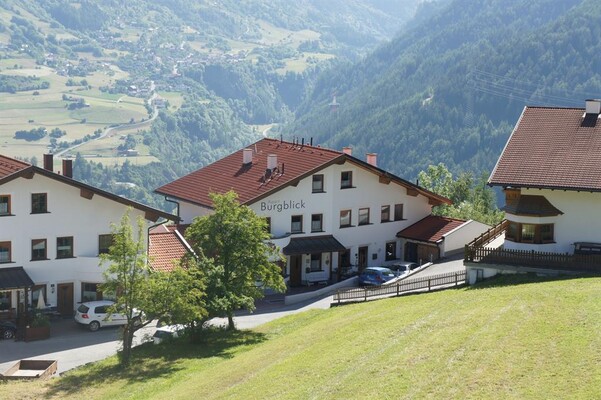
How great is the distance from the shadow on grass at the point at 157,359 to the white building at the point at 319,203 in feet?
48.7

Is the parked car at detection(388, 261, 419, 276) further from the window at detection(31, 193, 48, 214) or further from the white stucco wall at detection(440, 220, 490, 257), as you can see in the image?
the window at detection(31, 193, 48, 214)

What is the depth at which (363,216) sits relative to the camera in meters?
61.9

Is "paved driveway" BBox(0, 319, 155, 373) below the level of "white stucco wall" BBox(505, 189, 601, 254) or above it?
below

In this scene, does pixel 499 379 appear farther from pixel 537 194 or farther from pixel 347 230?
pixel 347 230

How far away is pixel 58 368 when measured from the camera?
41.5m

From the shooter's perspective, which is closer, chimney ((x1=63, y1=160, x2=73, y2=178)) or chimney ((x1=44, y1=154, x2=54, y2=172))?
chimney ((x1=63, y1=160, x2=73, y2=178))

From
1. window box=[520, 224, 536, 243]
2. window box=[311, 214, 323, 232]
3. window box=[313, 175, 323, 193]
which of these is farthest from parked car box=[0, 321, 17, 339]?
window box=[520, 224, 536, 243]

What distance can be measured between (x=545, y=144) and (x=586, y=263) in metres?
7.58

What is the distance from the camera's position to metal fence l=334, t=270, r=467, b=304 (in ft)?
156

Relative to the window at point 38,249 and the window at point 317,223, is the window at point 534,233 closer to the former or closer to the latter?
the window at point 317,223

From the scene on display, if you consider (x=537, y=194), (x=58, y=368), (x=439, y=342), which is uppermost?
(x=537, y=194)

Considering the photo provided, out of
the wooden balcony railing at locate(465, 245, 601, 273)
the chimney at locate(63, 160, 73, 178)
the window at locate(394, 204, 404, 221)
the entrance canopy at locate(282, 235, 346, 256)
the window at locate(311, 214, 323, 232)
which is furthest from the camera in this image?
the window at locate(394, 204, 404, 221)

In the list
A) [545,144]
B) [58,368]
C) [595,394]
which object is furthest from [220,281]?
[595,394]

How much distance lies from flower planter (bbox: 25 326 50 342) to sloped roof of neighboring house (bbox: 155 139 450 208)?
14.4 meters
